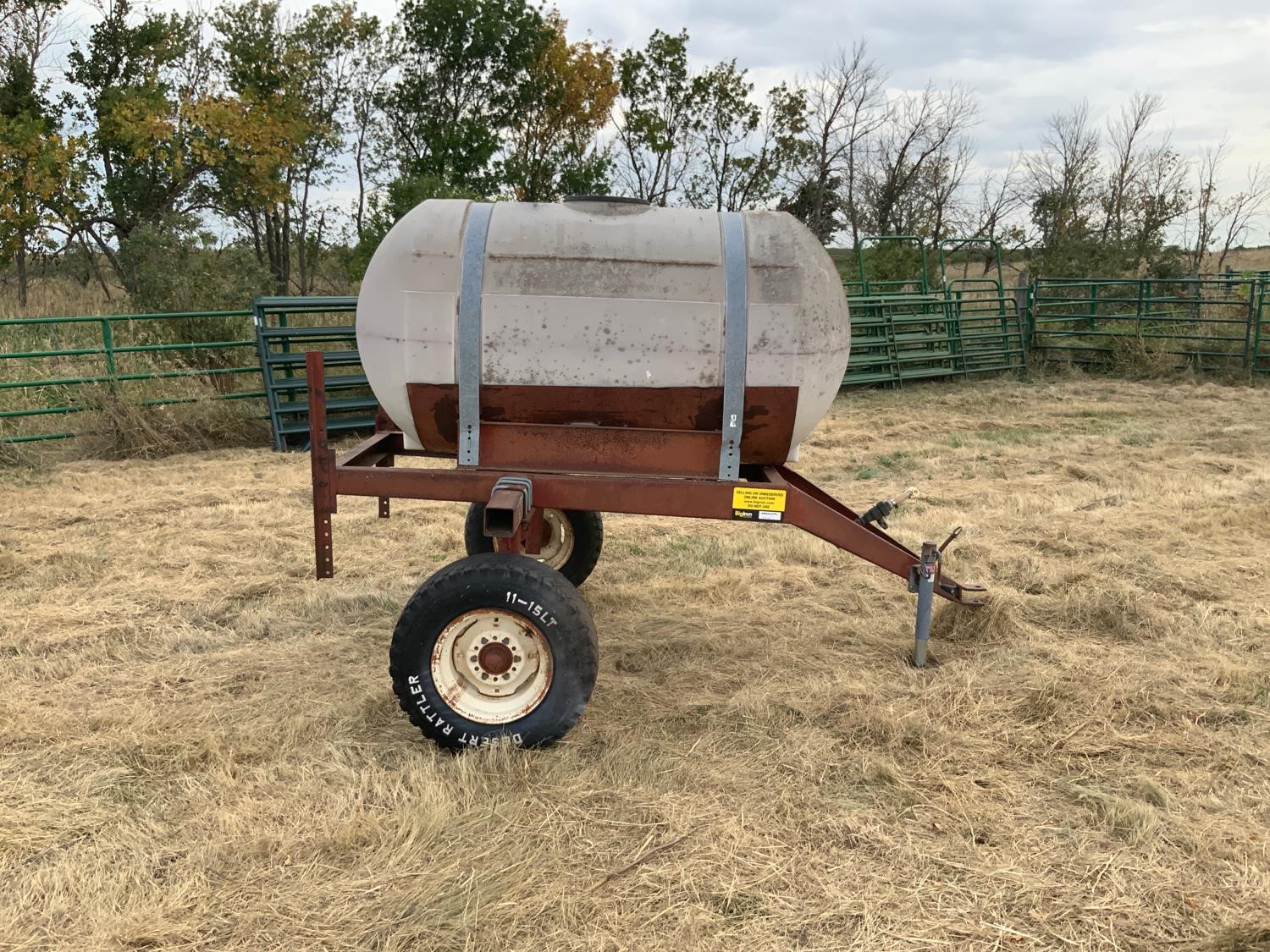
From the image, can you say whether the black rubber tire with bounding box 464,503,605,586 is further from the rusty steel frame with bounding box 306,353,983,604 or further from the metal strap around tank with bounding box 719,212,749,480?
the metal strap around tank with bounding box 719,212,749,480

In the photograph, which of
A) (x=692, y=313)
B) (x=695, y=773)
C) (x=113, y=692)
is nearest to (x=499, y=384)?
(x=692, y=313)

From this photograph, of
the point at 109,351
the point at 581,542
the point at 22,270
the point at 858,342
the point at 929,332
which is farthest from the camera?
the point at 22,270

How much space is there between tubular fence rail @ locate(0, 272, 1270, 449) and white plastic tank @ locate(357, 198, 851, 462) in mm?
4247

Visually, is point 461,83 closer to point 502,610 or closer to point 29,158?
point 29,158

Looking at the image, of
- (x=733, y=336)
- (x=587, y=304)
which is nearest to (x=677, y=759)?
(x=733, y=336)

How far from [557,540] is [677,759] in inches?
73.1

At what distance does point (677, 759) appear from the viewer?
3090 millimetres

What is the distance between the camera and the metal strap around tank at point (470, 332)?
3119 millimetres

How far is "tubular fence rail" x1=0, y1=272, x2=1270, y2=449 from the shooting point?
8.57 metres

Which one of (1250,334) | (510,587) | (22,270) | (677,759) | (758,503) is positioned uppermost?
(22,270)

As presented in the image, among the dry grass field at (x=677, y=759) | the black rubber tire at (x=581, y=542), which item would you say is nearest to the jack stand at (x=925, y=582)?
the dry grass field at (x=677, y=759)

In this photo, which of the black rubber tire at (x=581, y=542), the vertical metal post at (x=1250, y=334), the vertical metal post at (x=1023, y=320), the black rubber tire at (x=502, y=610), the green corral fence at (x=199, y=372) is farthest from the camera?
the vertical metal post at (x=1023, y=320)

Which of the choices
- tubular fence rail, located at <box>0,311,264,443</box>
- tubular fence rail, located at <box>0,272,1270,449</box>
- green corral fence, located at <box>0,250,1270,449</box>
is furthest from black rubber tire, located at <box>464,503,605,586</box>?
tubular fence rail, located at <box>0,311,264,443</box>

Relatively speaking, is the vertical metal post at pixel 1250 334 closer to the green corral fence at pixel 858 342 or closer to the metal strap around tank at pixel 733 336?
the green corral fence at pixel 858 342
